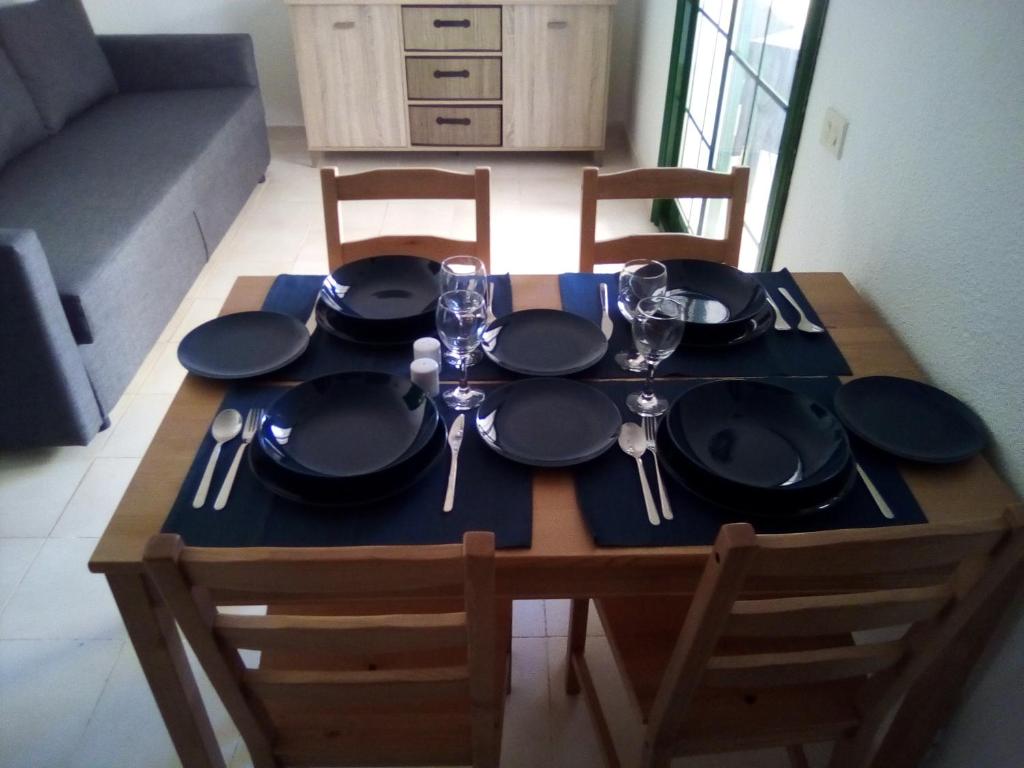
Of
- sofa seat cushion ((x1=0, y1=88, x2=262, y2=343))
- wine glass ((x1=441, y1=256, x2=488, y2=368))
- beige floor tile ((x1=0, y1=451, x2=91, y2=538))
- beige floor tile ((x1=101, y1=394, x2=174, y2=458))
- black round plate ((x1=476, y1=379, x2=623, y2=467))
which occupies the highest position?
wine glass ((x1=441, y1=256, x2=488, y2=368))

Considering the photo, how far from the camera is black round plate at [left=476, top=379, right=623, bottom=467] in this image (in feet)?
3.72

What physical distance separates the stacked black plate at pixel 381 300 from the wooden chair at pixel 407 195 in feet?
0.60

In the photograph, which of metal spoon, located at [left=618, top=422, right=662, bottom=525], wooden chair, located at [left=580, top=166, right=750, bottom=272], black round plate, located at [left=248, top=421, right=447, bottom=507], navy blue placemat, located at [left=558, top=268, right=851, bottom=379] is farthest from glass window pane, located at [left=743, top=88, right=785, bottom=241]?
black round plate, located at [left=248, top=421, right=447, bottom=507]

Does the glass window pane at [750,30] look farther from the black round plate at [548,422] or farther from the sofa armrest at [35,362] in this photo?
the sofa armrest at [35,362]

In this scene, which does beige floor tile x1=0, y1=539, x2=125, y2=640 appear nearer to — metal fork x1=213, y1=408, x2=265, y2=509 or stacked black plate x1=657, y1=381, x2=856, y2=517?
metal fork x1=213, y1=408, x2=265, y2=509

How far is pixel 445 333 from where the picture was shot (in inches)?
49.4

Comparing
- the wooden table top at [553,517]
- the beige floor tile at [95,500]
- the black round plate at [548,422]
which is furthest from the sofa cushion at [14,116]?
the black round plate at [548,422]

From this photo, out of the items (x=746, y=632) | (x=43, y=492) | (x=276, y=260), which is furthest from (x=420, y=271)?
(x=276, y=260)

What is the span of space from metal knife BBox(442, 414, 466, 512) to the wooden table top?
11 cm

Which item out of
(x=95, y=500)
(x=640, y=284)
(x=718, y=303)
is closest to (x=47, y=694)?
(x=95, y=500)

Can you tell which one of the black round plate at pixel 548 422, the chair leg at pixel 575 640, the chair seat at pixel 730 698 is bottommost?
the chair leg at pixel 575 640

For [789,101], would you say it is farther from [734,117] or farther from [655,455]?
[655,455]

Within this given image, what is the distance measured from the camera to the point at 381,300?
4.99 feet

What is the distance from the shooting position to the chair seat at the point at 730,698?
1.10 metres
